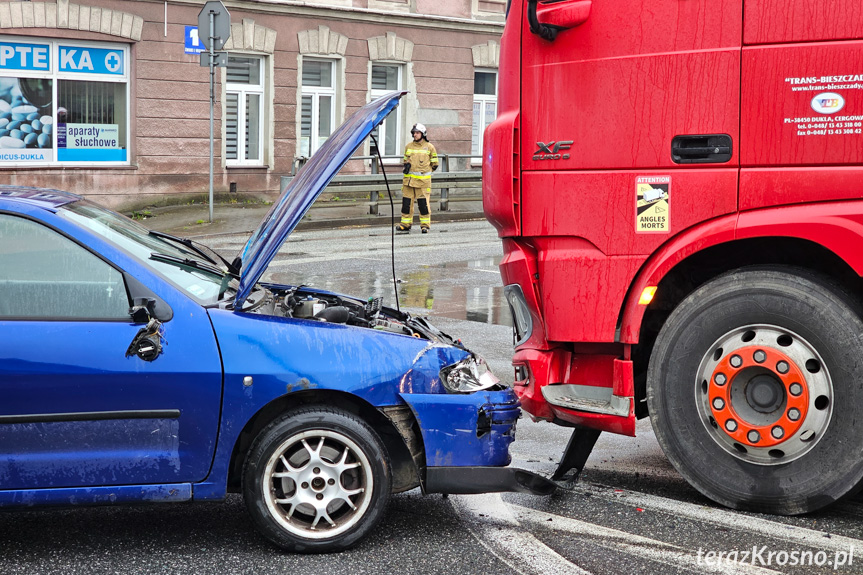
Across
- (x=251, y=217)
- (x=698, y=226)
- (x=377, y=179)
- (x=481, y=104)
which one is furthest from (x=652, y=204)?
(x=481, y=104)

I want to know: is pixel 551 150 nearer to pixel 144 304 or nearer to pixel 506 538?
pixel 506 538

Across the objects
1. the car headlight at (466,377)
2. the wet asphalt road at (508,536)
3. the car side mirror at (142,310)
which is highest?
the car side mirror at (142,310)

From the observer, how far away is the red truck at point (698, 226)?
4742 mm

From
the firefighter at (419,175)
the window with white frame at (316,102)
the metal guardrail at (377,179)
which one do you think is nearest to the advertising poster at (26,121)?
the metal guardrail at (377,179)

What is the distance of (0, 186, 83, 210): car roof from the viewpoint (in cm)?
457

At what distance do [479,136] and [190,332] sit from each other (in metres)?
23.6

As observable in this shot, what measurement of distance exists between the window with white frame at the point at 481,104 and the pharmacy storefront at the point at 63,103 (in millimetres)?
9237

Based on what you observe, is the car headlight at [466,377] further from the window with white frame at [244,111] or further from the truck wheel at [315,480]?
the window with white frame at [244,111]

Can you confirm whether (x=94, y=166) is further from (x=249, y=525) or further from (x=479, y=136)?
(x=249, y=525)

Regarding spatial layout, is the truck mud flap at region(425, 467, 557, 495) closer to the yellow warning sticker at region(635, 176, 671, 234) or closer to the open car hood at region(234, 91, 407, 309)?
the open car hood at region(234, 91, 407, 309)

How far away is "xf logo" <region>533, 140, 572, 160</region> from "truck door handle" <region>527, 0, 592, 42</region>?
500mm

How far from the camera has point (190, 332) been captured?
172 inches

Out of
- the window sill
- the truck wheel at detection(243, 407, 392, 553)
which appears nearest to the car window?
the truck wheel at detection(243, 407, 392, 553)

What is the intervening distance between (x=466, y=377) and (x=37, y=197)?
2.07m
